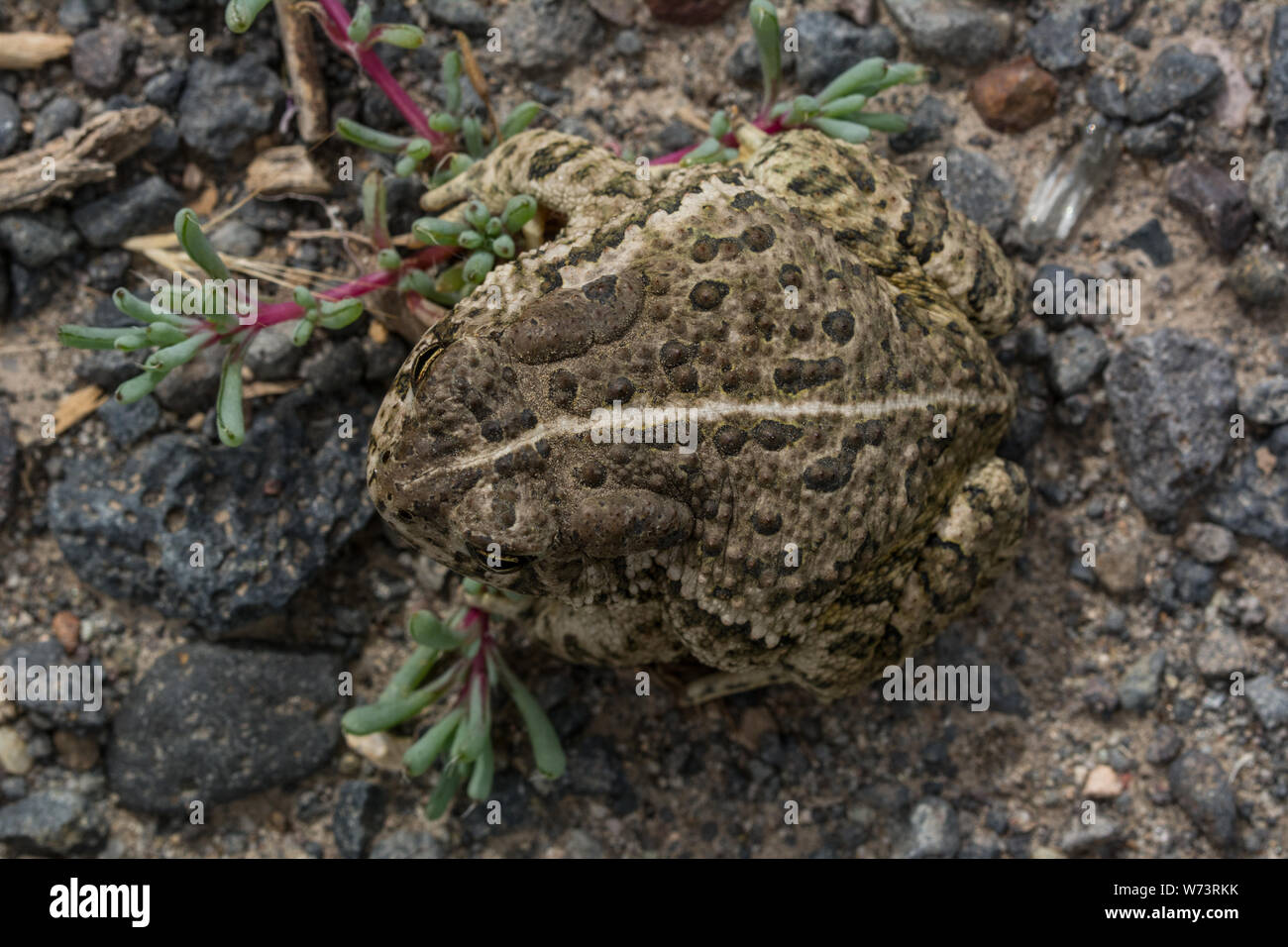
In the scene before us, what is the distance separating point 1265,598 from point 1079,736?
1.05 m

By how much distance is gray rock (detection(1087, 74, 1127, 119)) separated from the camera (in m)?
4.84

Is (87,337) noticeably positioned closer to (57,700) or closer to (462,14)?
(57,700)

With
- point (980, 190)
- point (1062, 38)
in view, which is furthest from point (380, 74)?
point (1062, 38)

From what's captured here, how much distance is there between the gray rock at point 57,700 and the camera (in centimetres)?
466

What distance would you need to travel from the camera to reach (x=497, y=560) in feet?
11.0

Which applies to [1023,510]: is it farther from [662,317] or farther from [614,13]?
[614,13]

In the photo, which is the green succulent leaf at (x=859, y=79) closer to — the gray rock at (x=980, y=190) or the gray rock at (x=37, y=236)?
the gray rock at (x=980, y=190)

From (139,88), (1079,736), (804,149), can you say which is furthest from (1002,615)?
(139,88)

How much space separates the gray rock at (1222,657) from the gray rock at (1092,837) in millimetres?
809

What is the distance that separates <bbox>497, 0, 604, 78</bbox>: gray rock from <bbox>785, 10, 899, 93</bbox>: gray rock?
3.33 feet

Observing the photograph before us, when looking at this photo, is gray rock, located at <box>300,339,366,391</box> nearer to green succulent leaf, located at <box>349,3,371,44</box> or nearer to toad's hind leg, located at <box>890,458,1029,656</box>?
green succulent leaf, located at <box>349,3,371,44</box>

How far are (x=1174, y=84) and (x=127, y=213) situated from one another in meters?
4.82

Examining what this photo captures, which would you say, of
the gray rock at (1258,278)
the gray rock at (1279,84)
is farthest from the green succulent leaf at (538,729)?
the gray rock at (1279,84)

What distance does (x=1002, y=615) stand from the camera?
488 cm
